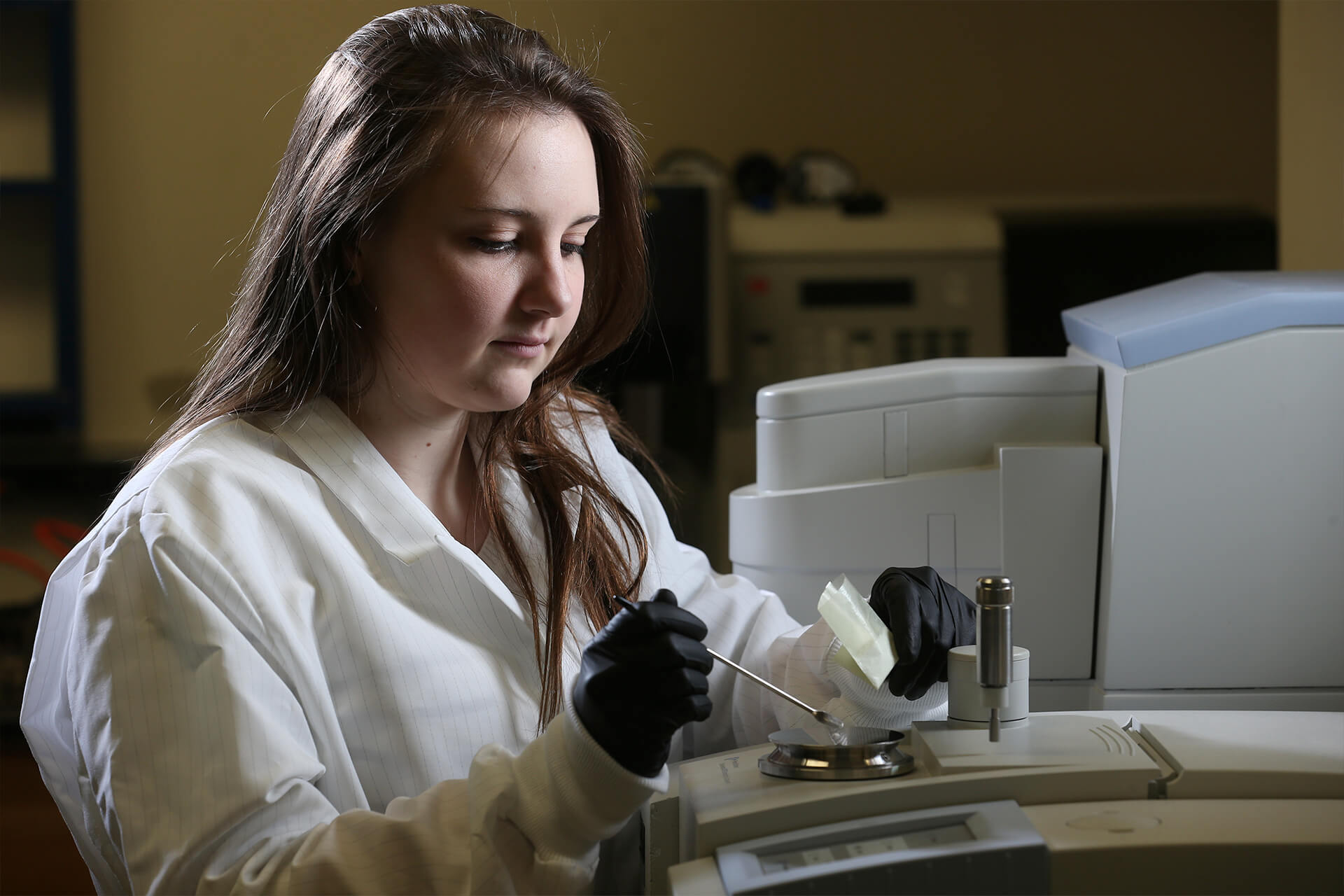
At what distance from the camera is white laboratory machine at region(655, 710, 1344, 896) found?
652 millimetres

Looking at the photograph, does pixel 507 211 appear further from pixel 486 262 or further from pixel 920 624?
pixel 920 624

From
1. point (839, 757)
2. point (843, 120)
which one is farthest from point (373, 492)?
point (843, 120)

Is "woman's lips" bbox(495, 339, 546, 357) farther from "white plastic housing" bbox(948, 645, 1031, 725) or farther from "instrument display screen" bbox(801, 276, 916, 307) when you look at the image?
"instrument display screen" bbox(801, 276, 916, 307)

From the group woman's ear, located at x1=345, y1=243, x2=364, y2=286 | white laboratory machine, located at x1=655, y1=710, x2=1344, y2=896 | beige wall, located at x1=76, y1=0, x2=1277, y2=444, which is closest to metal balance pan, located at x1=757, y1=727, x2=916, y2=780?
white laboratory machine, located at x1=655, y1=710, x2=1344, y2=896

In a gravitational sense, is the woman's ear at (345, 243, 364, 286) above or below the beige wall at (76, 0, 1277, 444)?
below

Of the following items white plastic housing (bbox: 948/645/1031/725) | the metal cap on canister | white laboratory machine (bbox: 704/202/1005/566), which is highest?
white laboratory machine (bbox: 704/202/1005/566)

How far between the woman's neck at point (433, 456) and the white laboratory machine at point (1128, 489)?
30 cm

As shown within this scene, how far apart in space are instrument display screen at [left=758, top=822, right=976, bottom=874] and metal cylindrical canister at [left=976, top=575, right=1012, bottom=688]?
0.39 feet

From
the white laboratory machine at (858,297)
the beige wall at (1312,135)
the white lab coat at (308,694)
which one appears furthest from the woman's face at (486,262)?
the white laboratory machine at (858,297)

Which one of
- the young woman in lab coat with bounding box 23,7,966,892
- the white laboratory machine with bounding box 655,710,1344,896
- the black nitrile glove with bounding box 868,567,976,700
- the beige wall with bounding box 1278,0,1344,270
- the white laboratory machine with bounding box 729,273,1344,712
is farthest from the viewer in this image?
the beige wall with bounding box 1278,0,1344,270

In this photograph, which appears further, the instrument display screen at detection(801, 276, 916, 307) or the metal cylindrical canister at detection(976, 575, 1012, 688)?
the instrument display screen at detection(801, 276, 916, 307)

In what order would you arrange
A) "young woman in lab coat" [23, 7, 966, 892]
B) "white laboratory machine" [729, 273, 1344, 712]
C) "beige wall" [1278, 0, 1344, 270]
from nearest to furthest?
1. "young woman in lab coat" [23, 7, 966, 892]
2. "white laboratory machine" [729, 273, 1344, 712]
3. "beige wall" [1278, 0, 1344, 270]

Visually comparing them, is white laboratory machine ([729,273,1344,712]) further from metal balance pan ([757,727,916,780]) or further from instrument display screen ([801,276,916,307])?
instrument display screen ([801,276,916,307])

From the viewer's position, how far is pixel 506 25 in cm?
102
